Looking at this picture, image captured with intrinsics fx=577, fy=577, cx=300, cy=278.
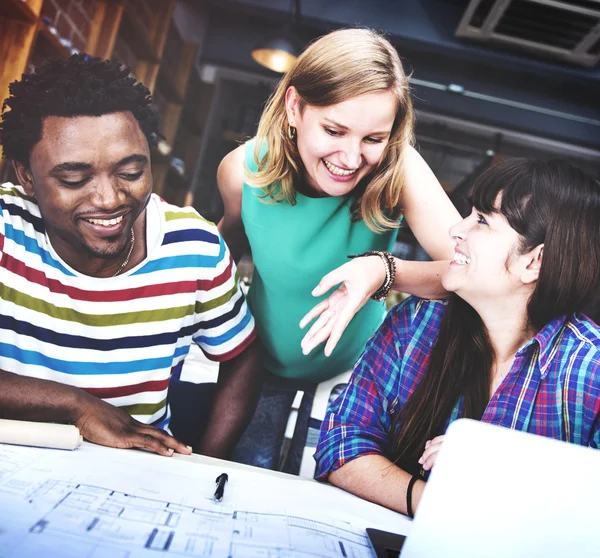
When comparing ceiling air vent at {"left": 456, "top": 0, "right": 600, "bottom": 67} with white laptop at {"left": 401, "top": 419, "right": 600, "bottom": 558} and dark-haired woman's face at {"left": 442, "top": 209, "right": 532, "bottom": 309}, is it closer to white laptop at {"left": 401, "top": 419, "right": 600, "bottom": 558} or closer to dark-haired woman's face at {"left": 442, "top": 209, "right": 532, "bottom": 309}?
dark-haired woman's face at {"left": 442, "top": 209, "right": 532, "bottom": 309}

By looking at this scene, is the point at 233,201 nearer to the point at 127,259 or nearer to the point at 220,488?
the point at 127,259

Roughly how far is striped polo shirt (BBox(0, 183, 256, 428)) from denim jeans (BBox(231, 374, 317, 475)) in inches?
6.3

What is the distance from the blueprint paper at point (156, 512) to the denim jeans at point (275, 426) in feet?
1.41

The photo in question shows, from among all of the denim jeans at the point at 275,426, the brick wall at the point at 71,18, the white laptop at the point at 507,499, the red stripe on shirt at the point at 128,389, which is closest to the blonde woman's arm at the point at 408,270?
the denim jeans at the point at 275,426

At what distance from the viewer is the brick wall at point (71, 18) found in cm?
130

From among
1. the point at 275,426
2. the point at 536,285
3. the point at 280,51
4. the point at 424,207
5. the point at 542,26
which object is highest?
the point at 542,26

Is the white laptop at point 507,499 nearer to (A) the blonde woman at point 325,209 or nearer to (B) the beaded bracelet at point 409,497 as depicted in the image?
(B) the beaded bracelet at point 409,497

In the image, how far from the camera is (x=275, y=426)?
4.58 ft

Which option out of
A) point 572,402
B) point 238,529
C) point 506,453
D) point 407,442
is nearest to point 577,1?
point 572,402

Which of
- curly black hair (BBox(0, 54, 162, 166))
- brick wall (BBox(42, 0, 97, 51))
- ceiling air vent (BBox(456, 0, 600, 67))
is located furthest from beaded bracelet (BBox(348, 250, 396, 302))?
brick wall (BBox(42, 0, 97, 51))

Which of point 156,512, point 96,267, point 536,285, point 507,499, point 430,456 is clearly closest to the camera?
point 507,499

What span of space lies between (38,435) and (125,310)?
38 cm

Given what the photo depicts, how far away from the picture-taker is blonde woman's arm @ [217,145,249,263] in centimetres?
132

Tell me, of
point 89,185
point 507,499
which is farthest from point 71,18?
point 507,499
